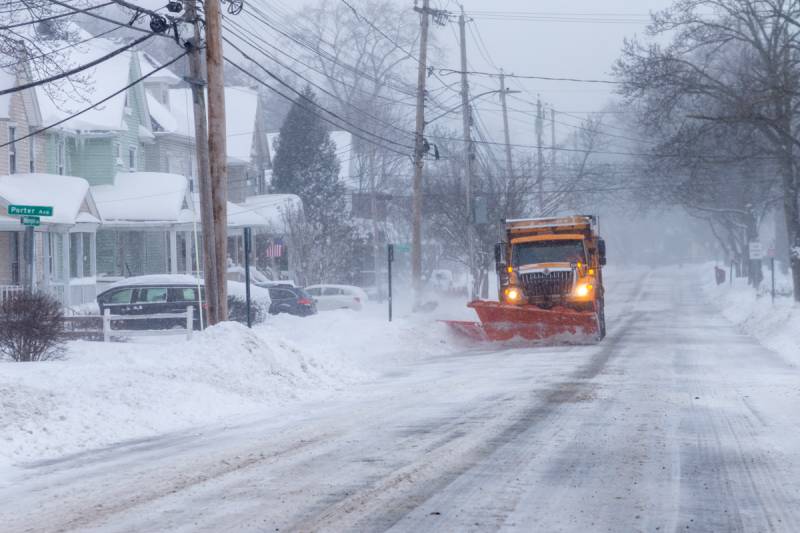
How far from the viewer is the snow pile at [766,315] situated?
85.3 feet

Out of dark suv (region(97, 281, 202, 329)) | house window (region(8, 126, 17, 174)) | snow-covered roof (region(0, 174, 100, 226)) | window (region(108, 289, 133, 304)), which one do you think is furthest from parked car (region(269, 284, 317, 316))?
house window (region(8, 126, 17, 174))

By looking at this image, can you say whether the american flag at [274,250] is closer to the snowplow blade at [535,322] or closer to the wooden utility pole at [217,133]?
the snowplow blade at [535,322]

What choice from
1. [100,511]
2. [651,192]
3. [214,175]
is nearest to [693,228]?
[651,192]

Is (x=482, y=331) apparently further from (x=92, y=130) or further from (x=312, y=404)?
(x=92, y=130)

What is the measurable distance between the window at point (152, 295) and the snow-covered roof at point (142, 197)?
9.64m

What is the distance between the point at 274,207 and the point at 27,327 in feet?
112

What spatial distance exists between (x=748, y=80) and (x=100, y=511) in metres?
26.2

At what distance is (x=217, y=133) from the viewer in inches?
749

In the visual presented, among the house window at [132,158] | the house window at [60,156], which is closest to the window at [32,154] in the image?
the house window at [60,156]

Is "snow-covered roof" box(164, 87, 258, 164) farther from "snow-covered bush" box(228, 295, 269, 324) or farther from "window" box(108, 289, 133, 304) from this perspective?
"window" box(108, 289, 133, 304)

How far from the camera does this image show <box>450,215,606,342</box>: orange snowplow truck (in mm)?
25609

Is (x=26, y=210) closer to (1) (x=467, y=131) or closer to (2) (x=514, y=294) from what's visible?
(2) (x=514, y=294)

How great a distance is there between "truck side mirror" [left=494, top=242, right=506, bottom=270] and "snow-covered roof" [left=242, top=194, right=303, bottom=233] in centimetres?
2175

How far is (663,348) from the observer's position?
2509 cm
